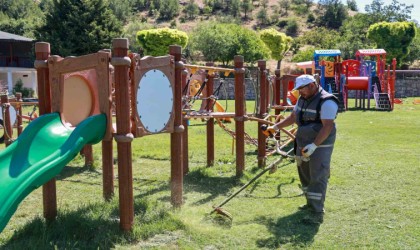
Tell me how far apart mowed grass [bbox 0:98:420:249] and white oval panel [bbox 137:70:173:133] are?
36.0 inches

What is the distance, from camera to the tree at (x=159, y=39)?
A: 1563 inches

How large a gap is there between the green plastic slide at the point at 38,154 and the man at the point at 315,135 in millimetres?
2176

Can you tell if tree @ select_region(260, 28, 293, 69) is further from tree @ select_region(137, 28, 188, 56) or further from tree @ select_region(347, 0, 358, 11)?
tree @ select_region(347, 0, 358, 11)

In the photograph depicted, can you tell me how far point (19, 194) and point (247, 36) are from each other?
42279 millimetres

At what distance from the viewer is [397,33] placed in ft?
132

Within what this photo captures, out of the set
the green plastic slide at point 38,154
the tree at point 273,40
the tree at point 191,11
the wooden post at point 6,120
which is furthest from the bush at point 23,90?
the tree at point 191,11

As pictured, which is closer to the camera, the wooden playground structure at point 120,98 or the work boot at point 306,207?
the wooden playground structure at point 120,98

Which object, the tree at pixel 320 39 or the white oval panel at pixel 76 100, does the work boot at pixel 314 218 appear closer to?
the white oval panel at pixel 76 100

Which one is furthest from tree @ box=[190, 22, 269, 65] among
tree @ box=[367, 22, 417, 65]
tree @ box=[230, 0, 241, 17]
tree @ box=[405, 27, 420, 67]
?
tree @ box=[230, 0, 241, 17]

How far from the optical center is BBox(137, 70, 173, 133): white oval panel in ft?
→ 16.5

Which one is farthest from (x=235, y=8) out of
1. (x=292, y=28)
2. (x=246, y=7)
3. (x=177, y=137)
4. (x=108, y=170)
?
(x=108, y=170)

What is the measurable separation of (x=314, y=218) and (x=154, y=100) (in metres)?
2.17

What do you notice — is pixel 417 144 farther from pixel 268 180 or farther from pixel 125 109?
pixel 125 109

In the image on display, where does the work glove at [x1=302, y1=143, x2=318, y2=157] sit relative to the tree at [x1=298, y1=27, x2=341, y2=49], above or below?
below
